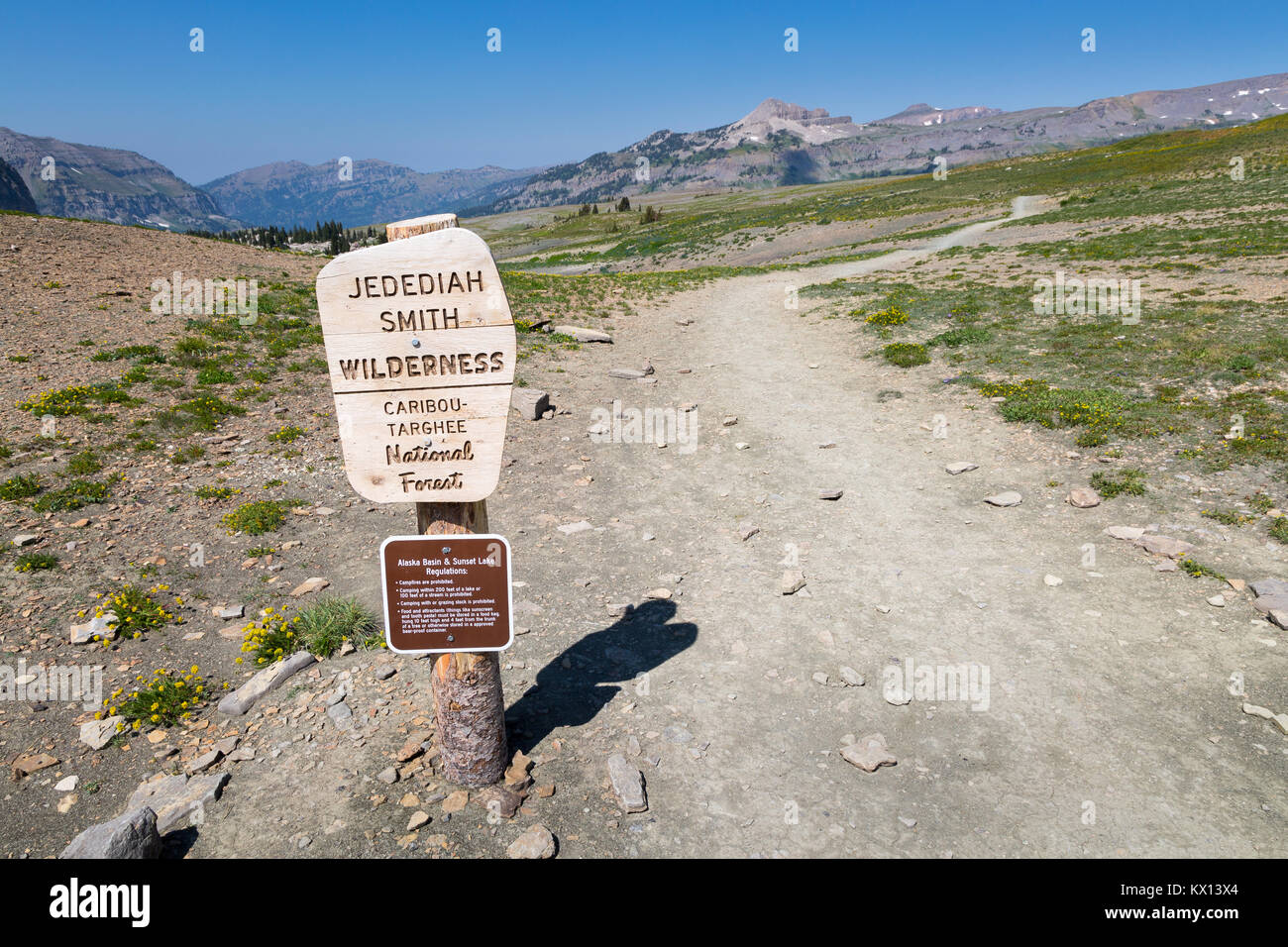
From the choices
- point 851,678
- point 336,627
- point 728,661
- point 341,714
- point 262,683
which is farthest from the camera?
point 336,627

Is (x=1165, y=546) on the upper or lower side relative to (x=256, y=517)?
lower

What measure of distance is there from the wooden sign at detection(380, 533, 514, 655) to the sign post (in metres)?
0.07

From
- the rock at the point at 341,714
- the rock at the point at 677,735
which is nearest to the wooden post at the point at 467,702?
the rock at the point at 341,714

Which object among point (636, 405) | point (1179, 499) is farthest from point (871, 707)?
point (636, 405)

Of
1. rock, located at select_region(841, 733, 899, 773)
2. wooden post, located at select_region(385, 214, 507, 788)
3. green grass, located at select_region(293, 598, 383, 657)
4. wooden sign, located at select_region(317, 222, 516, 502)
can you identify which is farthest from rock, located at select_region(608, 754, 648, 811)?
green grass, located at select_region(293, 598, 383, 657)

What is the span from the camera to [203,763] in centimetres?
573

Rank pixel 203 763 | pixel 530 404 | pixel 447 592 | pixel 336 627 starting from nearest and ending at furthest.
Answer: pixel 447 592 → pixel 203 763 → pixel 336 627 → pixel 530 404

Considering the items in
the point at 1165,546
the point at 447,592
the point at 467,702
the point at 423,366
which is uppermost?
the point at 423,366

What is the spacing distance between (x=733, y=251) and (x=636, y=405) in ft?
152

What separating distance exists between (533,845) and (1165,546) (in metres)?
9.21

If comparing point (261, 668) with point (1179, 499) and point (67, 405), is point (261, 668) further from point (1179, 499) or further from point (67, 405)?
point (1179, 499)

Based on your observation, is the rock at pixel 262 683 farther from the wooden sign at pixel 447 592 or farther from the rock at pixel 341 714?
the wooden sign at pixel 447 592

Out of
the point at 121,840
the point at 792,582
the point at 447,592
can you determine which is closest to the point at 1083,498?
the point at 792,582

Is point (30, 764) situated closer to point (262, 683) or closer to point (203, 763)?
point (203, 763)
